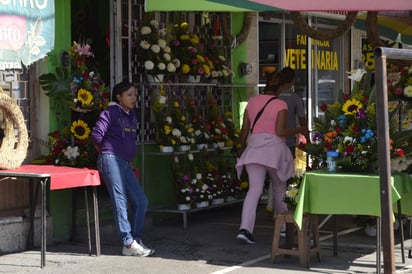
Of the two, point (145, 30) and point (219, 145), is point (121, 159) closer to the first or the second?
point (145, 30)

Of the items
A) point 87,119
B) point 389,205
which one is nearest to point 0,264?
point 87,119

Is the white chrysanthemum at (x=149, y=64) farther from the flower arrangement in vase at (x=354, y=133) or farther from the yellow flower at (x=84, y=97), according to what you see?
the flower arrangement in vase at (x=354, y=133)

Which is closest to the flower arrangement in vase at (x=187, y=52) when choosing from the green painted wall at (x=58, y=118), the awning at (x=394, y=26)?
the green painted wall at (x=58, y=118)

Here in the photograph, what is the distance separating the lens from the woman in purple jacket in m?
7.89

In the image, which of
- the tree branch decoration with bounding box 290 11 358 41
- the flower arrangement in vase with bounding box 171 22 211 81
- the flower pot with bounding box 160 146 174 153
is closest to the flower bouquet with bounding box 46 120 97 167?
the flower pot with bounding box 160 146 174 153

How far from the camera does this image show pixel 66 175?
761cm

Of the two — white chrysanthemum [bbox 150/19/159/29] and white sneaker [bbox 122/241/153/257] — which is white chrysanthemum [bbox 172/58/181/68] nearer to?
white chrysanthemum [bbox 150/19/159/29]

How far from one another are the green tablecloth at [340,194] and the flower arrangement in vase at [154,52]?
10.5ft

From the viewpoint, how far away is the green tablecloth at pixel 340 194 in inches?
279

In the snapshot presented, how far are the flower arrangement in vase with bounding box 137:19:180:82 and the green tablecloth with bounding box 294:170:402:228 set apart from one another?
3.19 metres

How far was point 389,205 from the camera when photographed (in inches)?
209

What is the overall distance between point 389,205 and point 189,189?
4.80 m

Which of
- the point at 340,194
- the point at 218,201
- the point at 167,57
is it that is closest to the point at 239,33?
the point at 167,57

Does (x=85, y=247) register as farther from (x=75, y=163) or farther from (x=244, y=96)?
(x=244, y=96)
